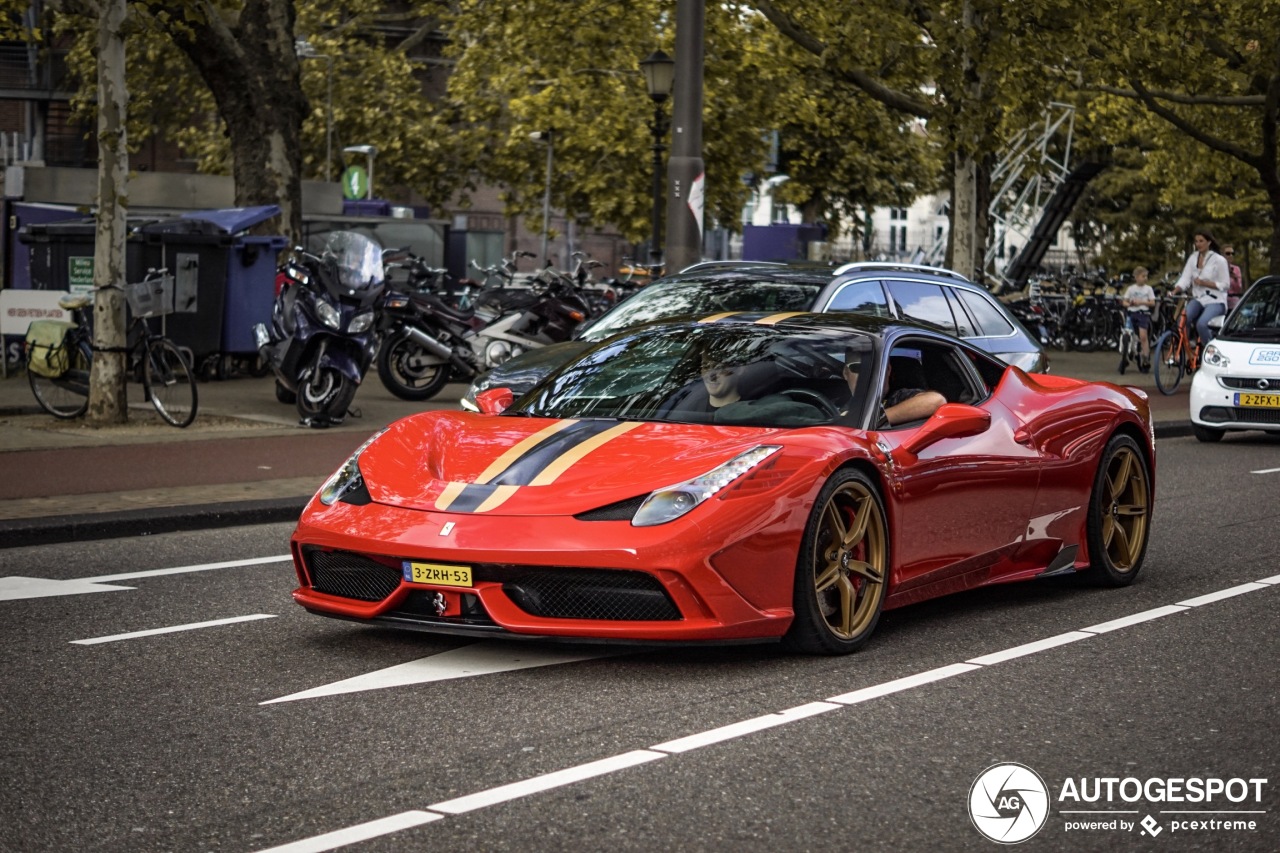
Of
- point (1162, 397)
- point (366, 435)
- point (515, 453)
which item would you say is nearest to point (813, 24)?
point (1162, 397)

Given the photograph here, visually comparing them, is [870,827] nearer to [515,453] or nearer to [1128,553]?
[515,453]

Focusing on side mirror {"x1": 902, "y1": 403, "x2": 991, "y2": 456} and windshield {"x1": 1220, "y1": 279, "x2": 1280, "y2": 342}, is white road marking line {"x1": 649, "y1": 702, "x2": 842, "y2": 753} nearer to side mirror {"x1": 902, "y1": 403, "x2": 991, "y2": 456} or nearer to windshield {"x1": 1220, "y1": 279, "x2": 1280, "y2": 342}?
side mirror {"x1": 902, "y1": 403, "x2": 991, "y2": 456}

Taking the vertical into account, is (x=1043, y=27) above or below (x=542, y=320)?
above

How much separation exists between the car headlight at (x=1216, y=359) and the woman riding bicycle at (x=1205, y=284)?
223 inches

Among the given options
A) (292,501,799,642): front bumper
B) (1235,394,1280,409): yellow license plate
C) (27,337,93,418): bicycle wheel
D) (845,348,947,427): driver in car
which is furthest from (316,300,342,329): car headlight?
(292,501,799,642): front bumper

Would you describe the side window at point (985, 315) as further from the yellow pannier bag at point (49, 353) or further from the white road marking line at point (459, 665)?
the yellow pannier bag at point (49, 353)

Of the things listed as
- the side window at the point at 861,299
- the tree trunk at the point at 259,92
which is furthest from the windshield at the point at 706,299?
the tree trunk at the point at 259,92

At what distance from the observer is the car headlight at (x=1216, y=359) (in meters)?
17.2

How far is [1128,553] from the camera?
29.1 feet

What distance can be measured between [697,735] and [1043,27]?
727 inches

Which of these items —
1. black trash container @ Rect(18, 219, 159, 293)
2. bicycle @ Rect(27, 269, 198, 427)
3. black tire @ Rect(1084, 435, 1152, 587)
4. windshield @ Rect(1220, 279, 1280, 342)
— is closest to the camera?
black tire @ Rect(1084, 435, 1152, 587)

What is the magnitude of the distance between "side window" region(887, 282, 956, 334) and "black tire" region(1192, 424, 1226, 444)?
578cm

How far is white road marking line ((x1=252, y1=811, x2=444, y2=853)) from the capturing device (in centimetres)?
443

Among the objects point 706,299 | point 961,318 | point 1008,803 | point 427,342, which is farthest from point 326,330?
point 1008,803
